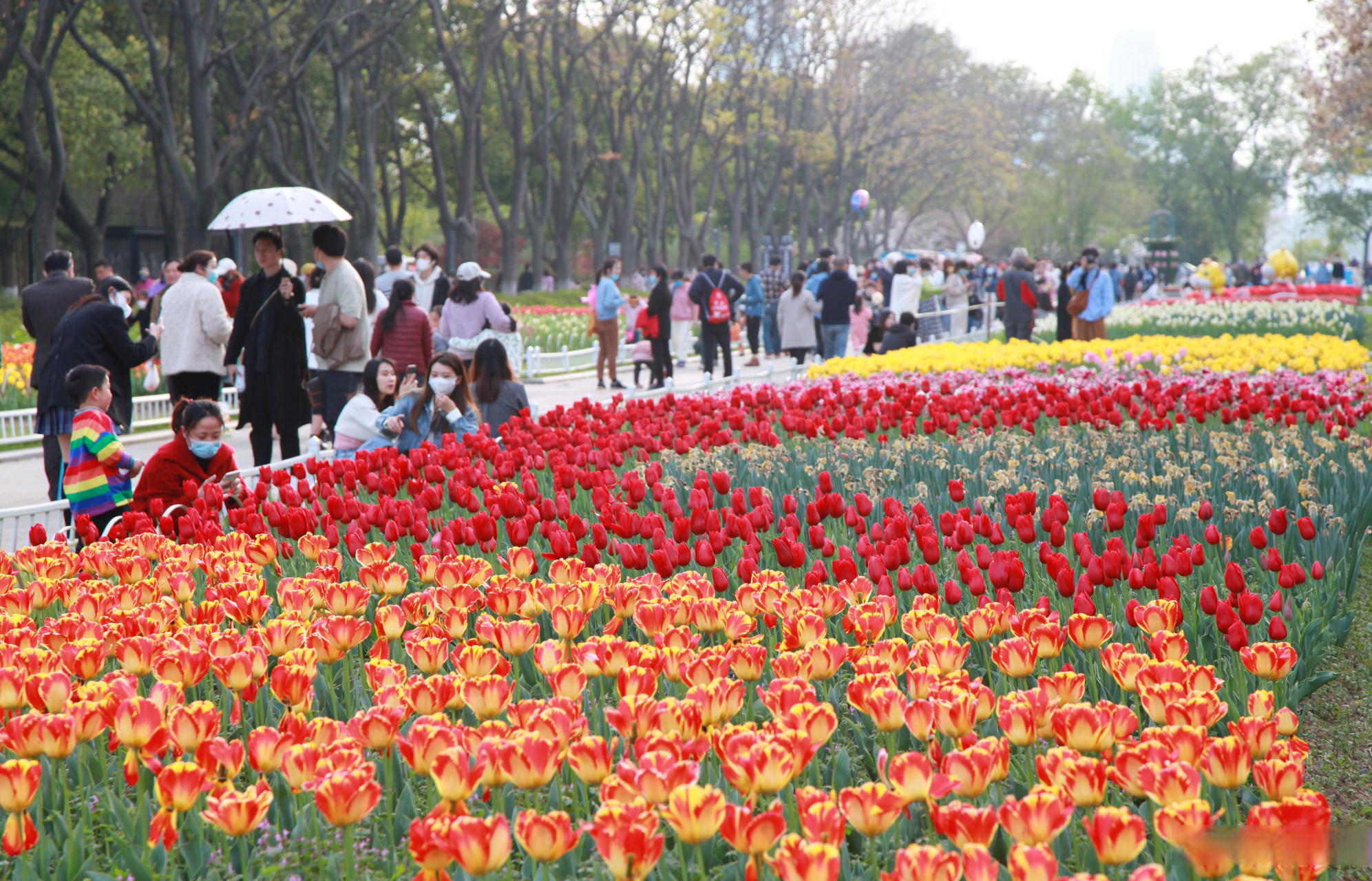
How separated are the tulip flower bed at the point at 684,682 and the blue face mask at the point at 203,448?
86cm

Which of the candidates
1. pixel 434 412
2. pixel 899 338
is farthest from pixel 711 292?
pixel 434 412

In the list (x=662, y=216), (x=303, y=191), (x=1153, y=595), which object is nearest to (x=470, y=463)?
(x=1153, y=595)

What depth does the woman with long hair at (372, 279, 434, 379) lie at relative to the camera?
985 cm

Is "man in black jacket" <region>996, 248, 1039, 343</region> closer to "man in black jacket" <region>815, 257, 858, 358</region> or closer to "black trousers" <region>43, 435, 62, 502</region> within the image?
"man in black jacket" <region>815, 257, 858, 358</region>

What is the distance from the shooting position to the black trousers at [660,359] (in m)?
16.9

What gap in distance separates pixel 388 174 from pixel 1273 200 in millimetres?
62760

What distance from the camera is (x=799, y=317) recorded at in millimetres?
17922

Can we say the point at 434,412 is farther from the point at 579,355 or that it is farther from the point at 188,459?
the point at 579,355

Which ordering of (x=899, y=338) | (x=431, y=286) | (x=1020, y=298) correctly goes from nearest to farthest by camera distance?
(x=431, y=286), (x=899, y=338), (x=1020, y=298)

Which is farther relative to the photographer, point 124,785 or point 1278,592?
point 1278,592

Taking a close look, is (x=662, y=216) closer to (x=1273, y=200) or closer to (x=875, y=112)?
(x=875, y=112)

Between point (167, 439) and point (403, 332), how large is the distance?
497cm

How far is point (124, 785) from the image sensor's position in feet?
9.25

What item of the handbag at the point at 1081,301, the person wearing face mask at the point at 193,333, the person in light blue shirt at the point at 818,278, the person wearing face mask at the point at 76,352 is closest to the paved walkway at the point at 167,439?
the person wearing face mask at the point at 193,333
